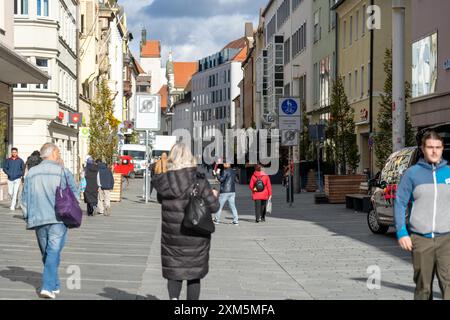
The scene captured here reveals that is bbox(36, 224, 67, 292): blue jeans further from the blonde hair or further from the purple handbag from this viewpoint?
the blonde hair

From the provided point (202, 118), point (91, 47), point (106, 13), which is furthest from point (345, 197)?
point (202, 118)

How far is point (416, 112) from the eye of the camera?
3294 cm

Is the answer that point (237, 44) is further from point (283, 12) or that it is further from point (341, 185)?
point (341, 185)

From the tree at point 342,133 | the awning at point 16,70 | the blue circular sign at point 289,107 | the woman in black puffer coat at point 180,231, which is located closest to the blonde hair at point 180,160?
the woman in black puffer coat at point 180,231

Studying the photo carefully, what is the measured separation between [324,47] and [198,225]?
50.9m

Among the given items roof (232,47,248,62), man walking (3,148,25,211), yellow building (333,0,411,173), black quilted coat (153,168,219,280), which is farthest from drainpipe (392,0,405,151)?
roof (232,47,248,62)

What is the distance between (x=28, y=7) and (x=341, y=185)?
17.2 m

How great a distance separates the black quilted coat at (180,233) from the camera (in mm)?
8625

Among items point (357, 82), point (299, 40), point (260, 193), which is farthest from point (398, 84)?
point (299, 40)

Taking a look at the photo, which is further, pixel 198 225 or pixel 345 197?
pixel 345 197

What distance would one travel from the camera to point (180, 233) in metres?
8.66

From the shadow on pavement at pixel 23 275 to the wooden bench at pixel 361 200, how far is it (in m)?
15.3
